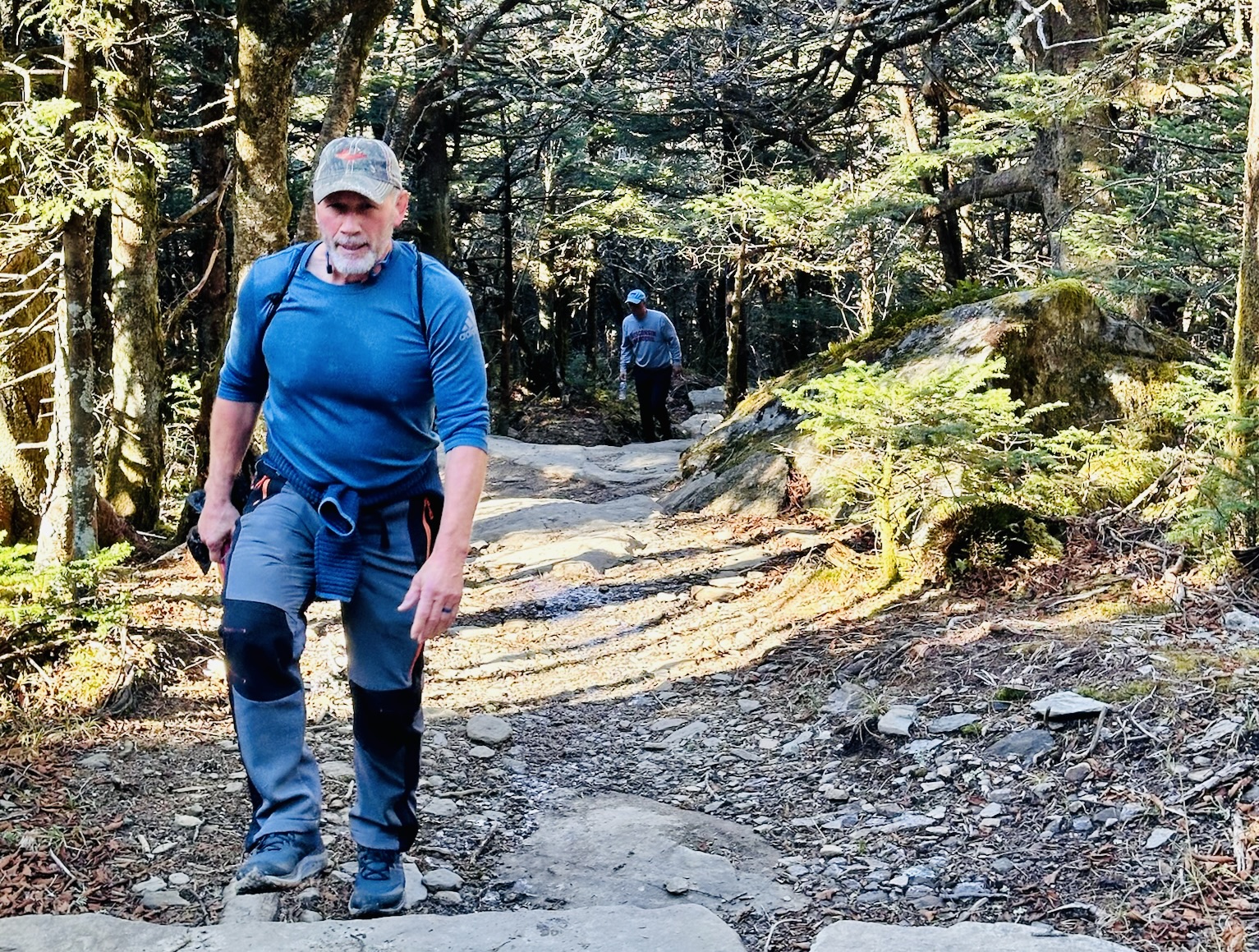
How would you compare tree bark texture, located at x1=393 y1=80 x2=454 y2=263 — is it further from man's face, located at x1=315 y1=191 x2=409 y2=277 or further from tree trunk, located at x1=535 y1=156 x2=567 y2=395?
man's face, located at x1=315 y1=191 x2=409 y2=277

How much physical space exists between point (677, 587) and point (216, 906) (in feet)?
17.0

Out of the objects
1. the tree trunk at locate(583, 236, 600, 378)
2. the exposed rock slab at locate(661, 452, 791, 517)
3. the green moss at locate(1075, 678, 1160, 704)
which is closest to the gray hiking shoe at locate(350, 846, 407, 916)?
the green moss at locate(1075, 678, 1160, 704)

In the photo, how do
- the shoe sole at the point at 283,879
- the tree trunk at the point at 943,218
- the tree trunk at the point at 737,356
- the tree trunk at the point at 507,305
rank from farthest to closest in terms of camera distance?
the tree trunk at the point at 507,305 < the tree trunk at the point at 737,356 < the tree trunk at the point at 943,218 < the shoe sole at the point at 283,879

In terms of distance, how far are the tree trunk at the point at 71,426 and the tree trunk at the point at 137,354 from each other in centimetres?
298

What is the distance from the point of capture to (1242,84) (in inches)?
364

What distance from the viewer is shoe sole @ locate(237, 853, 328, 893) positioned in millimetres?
3252

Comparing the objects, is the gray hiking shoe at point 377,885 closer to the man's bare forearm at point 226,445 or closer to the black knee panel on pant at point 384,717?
the black knee panel on pant at point 384,717

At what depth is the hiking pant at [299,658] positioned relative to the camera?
332 cm

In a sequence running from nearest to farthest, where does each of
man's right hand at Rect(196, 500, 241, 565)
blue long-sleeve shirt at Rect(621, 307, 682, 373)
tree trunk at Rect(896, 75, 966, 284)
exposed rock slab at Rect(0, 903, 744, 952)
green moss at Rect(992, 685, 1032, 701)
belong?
exposed rock slab at Rect(0, 903, 744, 952), man's right hand at Rect(196, 500, 241, 565), green moss at Rect(992, 685, 1032, 701), tree trunk at Rect(896, 75, 966, 284), blue long-sleeve shirt at Rect(621, 307, 682, 373)

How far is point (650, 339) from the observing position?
1684 centimetres

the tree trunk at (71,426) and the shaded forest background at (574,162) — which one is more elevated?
the shaded forest background at (574,162)

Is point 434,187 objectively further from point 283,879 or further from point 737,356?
point 283,879

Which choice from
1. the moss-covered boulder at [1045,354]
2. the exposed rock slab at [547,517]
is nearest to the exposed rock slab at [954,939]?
the moss-covered boulder at [1045,354]

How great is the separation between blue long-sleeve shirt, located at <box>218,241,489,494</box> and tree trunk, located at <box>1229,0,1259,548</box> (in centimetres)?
409
